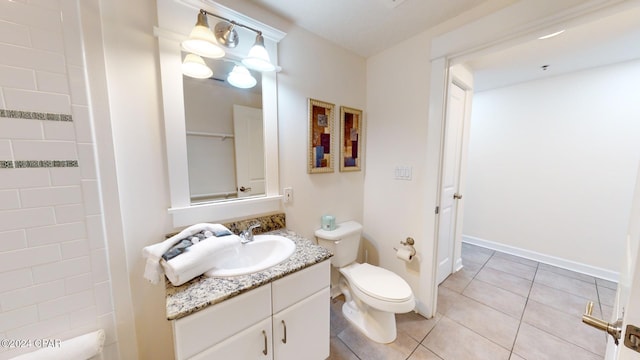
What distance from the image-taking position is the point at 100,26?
0.89 m

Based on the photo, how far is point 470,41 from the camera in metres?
1.36

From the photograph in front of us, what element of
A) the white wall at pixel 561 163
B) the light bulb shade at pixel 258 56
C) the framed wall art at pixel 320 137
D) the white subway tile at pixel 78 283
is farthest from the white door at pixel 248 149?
the white wall at pixel 561 163

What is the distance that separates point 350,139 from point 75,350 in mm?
1979

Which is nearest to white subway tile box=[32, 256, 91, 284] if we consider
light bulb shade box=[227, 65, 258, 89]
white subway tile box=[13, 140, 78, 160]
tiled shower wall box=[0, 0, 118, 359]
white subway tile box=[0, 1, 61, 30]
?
tiled shower wall box=[0, 0, 118, 359]

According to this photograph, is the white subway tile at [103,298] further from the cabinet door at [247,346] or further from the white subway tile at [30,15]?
the white subway tile at [30,15]

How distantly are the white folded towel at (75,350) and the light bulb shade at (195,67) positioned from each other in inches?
50.8

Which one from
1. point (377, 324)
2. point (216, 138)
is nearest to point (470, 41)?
point (216, 138)

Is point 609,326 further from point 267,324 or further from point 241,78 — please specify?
point 241,78

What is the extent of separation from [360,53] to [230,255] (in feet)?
6.36

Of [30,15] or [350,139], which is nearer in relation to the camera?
[30,15]

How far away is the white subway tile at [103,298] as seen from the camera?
0.94m

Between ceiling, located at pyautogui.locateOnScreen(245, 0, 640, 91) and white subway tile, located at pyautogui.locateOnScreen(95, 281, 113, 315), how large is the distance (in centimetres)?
172

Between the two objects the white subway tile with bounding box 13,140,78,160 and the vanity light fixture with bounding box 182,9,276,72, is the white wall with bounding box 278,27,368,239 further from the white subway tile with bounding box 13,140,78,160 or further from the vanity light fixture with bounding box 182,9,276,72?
the white subway tile with bounding box 13,140,78,160

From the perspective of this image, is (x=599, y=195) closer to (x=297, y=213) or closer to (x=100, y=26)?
(x=297, y=213)
